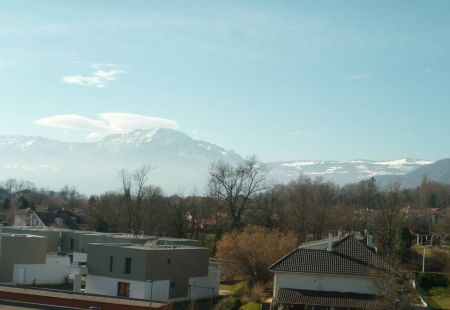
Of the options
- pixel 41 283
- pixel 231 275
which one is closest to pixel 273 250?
pixel 231 275

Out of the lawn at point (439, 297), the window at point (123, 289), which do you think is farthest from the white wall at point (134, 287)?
the lawn at point (439, 297)

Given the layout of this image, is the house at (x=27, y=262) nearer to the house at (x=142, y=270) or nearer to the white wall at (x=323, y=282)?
the house at (x=142, y=270)

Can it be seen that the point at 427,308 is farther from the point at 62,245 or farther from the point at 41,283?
the point at 62,245

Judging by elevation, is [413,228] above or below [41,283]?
above

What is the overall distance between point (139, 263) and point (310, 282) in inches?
525

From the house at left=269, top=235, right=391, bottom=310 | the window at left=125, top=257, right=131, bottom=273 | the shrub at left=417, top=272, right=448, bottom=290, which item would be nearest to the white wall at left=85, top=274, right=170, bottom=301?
the window at left=125, top=257, right=131, bottom=273

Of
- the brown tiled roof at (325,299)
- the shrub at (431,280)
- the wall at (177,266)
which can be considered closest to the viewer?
the brown tiled roof at (325,299)

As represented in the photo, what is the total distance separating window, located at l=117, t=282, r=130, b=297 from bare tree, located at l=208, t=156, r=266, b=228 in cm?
2653

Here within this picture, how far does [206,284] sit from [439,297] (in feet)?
59.5

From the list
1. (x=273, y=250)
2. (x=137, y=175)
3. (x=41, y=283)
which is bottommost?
(x=41, y=283)

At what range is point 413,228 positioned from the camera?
8388 cm

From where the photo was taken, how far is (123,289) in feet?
153

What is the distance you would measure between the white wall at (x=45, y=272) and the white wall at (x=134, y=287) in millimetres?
6151

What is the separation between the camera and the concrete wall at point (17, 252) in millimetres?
50719
